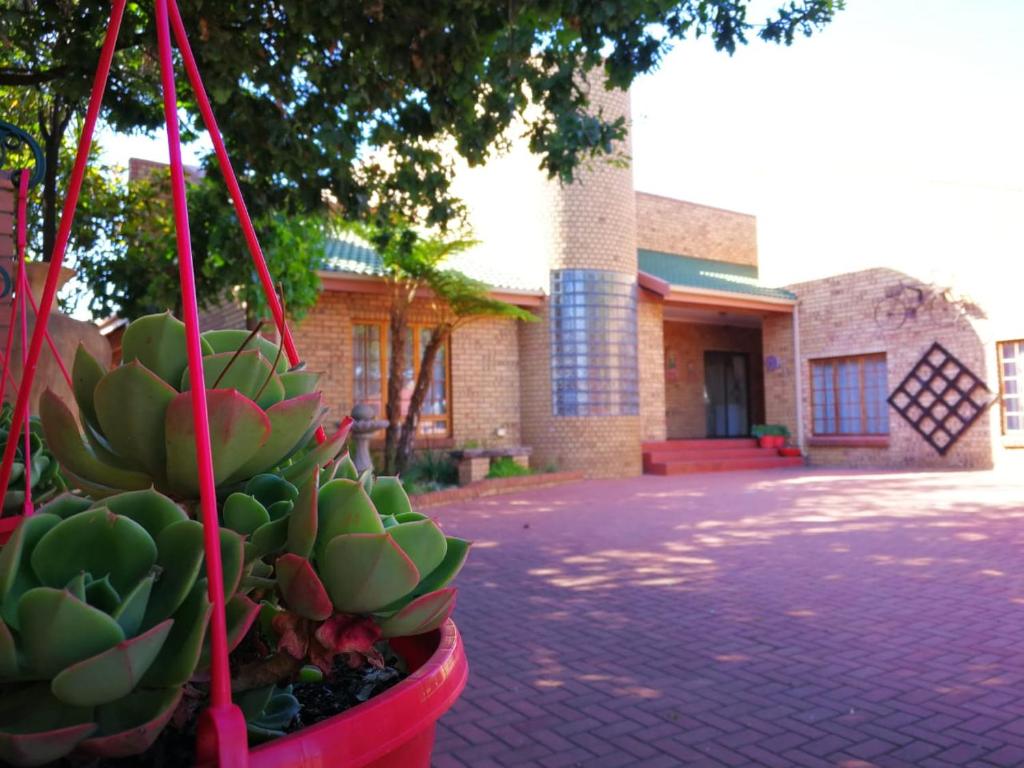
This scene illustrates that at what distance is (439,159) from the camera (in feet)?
22.0

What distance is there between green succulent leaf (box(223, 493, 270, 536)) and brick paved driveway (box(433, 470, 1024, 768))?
100 inches

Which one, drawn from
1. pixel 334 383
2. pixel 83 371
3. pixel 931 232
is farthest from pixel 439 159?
pixel 931 232

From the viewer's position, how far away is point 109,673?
0.62m

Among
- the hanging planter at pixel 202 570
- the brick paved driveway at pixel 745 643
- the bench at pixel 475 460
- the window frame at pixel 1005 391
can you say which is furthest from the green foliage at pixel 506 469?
the hanging planter at pixel 202 570

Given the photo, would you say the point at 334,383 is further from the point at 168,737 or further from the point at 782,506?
the point at 168,737

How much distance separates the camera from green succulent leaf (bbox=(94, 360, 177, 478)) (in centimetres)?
82

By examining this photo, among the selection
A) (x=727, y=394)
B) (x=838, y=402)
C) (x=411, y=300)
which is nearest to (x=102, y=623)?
(x=411, y=300)

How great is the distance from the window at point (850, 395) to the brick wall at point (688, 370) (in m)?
3.35

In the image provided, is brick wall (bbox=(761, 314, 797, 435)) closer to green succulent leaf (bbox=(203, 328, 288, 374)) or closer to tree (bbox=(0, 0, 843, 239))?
tree (bbox=(0, 0, 843, 239))

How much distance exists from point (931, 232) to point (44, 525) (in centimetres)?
1808

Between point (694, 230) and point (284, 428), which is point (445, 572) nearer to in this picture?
point (284, 428)

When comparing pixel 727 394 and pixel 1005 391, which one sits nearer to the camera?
pixel 1005 391

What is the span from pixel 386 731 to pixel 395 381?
11.7 m

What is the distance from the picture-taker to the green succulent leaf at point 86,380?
3.08 feet
